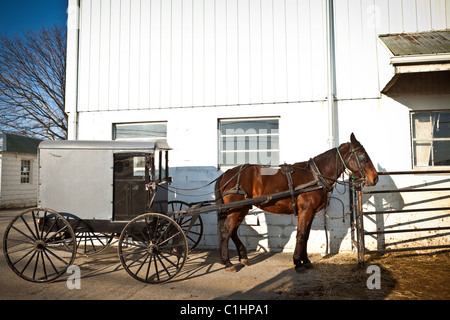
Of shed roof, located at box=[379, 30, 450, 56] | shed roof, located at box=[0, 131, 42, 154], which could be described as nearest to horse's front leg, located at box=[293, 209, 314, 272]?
shed roof, located at box=[379, 30, 450, 56]

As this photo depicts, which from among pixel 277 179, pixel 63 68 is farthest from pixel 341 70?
pixel 63 68

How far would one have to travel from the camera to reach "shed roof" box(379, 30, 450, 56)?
5.10 meters

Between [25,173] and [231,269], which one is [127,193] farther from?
[25,173]

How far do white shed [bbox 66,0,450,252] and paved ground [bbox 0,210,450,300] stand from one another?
4.30 feet

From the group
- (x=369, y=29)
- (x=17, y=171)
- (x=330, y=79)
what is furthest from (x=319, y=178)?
(x=17, y=171)

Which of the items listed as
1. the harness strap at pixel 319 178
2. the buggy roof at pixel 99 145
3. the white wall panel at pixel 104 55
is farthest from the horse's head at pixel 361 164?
the white wall panel at pixel 104 55

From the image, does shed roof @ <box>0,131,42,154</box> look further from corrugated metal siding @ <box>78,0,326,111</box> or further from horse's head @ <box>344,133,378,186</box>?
horse's head @ <box>344,133,378,186</box>

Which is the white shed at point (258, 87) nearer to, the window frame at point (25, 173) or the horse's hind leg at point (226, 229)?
the horse's hind leg at point (226, 229)

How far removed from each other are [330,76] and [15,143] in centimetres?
1598

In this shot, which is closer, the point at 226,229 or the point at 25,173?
the point at 226,229

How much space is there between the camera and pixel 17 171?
14578mm

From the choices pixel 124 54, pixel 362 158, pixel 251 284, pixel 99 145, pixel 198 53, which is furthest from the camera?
pixel 124 54

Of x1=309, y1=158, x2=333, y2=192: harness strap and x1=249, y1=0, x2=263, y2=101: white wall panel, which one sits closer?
x1=309, y1=158, x2=333, y2=192: harness strap

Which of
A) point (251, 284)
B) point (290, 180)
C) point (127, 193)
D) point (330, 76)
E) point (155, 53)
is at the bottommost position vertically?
point (251, 284)
